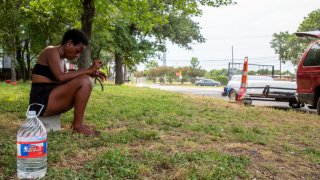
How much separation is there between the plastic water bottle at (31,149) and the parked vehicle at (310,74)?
681 centimetres

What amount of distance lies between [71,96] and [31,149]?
1.63 meters

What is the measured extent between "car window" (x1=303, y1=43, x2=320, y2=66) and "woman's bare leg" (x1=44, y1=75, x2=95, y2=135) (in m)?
5.83

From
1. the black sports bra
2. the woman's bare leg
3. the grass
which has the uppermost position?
the black sports bra

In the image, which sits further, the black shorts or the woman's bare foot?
the woman's bare foot

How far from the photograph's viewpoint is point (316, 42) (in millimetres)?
8180

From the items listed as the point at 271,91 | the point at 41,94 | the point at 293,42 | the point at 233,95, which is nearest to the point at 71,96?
the point at 41,94

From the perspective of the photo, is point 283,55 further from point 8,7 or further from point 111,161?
point 111,161

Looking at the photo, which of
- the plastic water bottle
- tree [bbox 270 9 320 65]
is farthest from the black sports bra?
tree [bbox 270 9 320 65]

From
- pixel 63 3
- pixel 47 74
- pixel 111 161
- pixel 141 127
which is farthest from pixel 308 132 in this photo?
pixel 63 3

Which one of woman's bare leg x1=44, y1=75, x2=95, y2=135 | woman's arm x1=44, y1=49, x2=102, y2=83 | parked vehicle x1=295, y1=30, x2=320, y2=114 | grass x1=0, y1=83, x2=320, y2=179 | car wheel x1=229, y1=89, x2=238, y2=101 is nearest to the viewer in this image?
grass x1=0, y1=83, x2=320, y2=179

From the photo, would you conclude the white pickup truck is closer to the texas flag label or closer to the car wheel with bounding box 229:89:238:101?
the car wheel with bounding box 229:89:238:101

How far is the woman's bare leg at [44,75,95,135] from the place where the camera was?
169 inches

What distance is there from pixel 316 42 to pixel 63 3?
7.30 meters

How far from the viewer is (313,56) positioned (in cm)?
814
